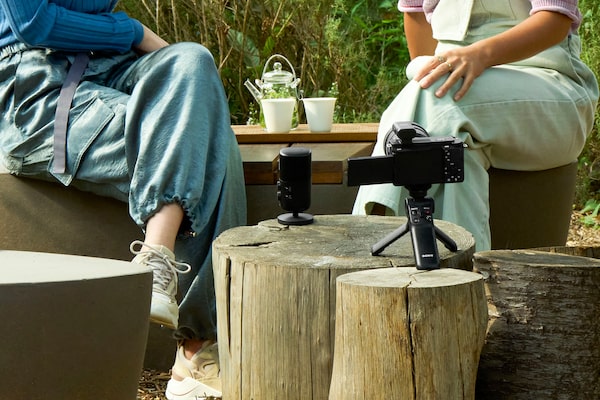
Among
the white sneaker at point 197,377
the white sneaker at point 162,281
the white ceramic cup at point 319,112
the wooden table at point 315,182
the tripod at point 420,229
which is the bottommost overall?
the white sneaker at point 197,377

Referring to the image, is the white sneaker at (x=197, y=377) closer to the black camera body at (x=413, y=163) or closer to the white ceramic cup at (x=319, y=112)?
the white ceramic cup at (x=319, y=112)

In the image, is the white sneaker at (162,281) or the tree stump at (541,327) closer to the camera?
the tree stump at (541,327)

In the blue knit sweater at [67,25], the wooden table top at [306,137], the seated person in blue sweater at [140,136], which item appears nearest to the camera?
the seated person in blue sweater at [140,136]

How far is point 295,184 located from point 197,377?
787 mm

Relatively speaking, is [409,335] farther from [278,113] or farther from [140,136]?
[278,113]

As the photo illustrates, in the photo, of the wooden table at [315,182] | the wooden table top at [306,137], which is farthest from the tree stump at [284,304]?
the wooden table top at [306,137]

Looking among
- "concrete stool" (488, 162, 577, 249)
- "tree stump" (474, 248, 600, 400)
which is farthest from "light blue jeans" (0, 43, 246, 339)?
"tree stump" (474, 248, 600, 400)

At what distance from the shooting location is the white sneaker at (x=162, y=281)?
9.70ft

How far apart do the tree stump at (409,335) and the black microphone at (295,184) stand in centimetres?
62

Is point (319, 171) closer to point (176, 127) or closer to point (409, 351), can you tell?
point (176, 127)

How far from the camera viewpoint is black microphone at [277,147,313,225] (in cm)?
283

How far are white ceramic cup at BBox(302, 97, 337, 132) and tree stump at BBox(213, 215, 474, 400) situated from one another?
1248 millimetres

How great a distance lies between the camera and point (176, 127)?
10.5ft

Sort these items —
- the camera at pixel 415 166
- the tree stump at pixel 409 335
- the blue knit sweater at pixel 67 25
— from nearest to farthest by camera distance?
the tree stump at pixel 409 335 < the camera at pixel 415 166 < the blue knit sweater at pixel 67 25
